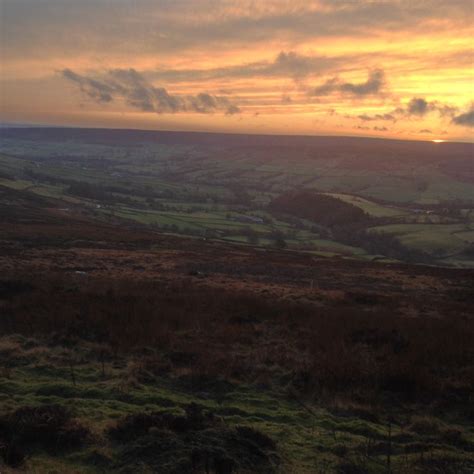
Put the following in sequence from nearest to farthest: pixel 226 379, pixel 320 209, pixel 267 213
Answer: pixel 226 379 → pixel 320 209 → pixel 267 213

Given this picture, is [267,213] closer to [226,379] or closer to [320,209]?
[320,209]

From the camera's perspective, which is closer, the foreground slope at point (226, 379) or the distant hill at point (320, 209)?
the foreground slope at point (226, 379)

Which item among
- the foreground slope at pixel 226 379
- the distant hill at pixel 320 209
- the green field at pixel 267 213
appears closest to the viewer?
the foreground slope at pixel 226 379

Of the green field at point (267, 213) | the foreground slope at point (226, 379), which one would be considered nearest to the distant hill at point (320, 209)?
the green field at point (267, 213)

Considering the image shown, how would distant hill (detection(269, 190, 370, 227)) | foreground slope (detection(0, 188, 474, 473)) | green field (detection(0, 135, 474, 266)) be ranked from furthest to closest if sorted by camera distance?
distant hill (detection(269, 190, 370, 227)), green field (detection(0, 135, 474, 266)), foreground slope (detection(0, 188, 474, 473))

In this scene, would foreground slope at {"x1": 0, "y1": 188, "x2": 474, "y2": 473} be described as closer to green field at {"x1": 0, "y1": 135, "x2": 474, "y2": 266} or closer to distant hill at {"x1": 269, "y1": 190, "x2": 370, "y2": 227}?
green field at {"x1": 0, "y1": 135, "x2": 474, "y2": 266}

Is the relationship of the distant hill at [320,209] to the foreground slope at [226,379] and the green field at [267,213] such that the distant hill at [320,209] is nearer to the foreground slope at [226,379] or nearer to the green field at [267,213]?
the green field at [267,213]

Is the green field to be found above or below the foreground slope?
below

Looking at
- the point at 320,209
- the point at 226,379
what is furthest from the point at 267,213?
the point at 226,379

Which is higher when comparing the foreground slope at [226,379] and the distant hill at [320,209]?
the foreground slope at [226,379]

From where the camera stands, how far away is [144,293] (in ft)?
74.4

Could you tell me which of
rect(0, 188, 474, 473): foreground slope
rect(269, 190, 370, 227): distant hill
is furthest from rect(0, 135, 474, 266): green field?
rect(0, 188, 474, 473): foreground slope

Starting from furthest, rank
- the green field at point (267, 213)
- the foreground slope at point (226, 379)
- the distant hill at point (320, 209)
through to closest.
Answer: the distant hill at point (320, 209) → the green field at point (267, 213) → the foreground slope at point (226, 379)

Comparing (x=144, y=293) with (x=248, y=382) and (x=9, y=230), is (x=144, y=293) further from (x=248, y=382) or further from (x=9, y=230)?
(x=9, y=230)
